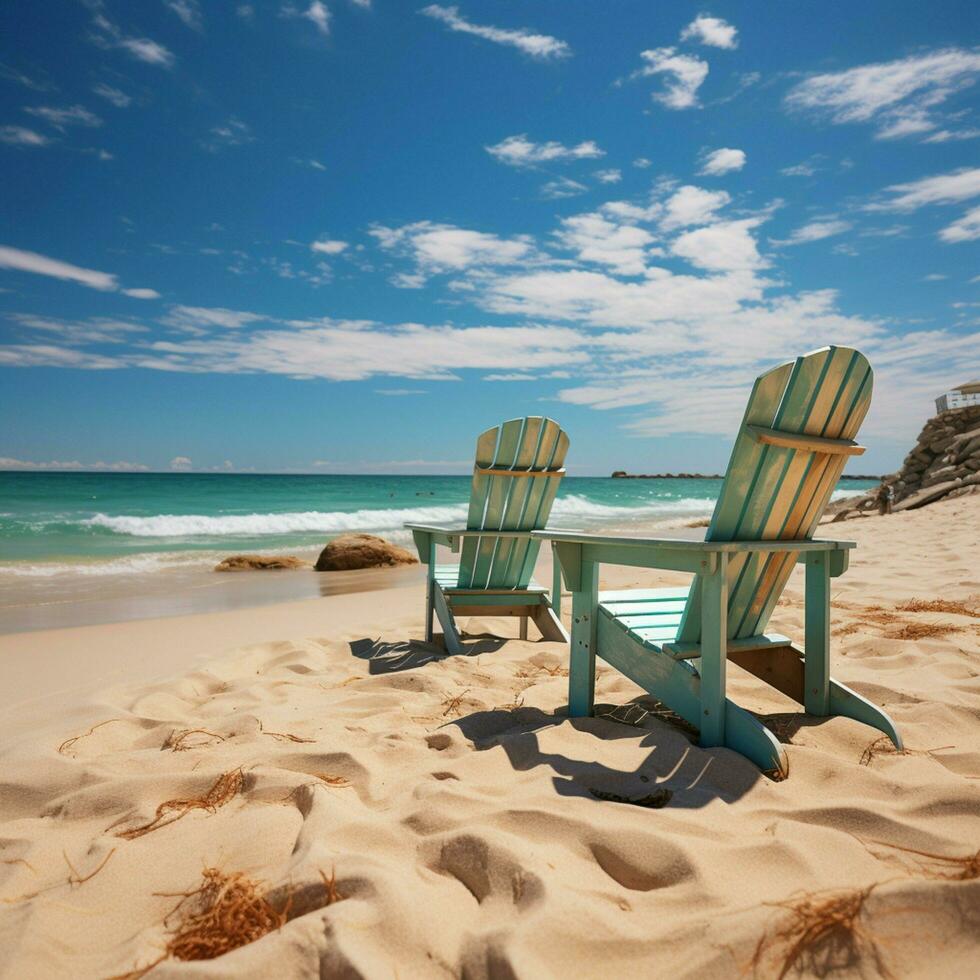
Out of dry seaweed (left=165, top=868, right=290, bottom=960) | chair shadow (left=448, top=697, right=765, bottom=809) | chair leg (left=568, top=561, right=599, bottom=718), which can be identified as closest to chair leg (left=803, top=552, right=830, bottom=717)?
chair shadow (left=448, top=697, right=765, bottom=809)

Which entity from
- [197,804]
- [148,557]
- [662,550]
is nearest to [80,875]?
[197,804]

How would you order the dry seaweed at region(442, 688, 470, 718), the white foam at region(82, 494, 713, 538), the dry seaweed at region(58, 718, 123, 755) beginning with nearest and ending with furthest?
1. the dry seaweed at region(58, 718, 123, 755)
2. the dry seaweed at region(442, 688, 470, 718)
3. the white foam at region(82, 494, 713, 538)

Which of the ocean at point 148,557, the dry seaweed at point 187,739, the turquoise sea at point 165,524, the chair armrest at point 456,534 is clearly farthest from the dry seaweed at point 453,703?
the turquoise sea at point 165,524

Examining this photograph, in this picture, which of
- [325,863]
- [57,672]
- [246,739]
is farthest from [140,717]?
[325,863]

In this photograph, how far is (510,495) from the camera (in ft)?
13.5

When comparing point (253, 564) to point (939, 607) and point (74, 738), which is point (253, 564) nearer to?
point (74, 738)

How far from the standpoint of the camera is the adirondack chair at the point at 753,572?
2.12 meters

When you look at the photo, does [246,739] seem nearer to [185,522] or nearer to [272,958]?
[272,958]

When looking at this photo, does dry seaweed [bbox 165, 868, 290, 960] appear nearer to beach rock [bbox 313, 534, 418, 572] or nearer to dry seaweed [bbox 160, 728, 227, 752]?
dry seaweed [bbox 160, 728, 227, 752]

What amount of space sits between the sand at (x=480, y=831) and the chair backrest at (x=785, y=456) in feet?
1.97

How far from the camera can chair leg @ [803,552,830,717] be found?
2443 millimetres

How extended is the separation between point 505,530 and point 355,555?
5271mm

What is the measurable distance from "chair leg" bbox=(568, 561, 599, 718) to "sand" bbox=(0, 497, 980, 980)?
10 cm

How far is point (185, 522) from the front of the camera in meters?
18.5
